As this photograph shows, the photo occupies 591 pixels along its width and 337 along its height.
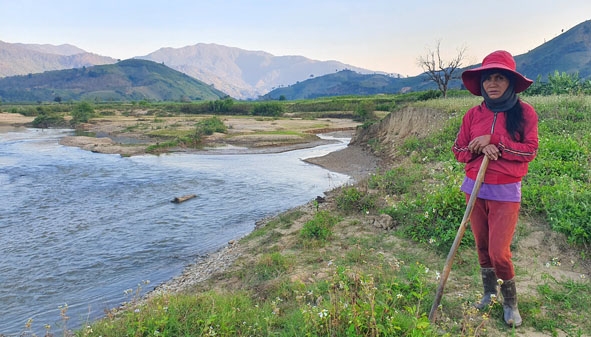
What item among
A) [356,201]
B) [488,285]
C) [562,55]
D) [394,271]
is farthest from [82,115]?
[562,55]

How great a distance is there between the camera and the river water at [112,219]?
809 centimetres

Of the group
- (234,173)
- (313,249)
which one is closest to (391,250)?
(313,249)

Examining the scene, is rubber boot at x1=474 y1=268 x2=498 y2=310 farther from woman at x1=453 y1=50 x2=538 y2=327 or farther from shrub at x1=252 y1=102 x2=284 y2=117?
shrub at x1=252 y1=102 x2=284 y2=117

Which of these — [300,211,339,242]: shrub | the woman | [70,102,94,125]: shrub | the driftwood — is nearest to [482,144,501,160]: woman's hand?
the woman

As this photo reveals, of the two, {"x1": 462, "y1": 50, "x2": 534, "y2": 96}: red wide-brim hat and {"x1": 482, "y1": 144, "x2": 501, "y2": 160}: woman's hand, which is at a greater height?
{"x1": 462, "y1": 50, "x2": 534, "y2": 96}: red wide-brim hat

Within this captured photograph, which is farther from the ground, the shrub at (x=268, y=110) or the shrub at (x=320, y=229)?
the shrub at (x=268, y=110)

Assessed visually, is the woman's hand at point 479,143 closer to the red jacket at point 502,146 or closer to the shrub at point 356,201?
the red jacket at point 502,146

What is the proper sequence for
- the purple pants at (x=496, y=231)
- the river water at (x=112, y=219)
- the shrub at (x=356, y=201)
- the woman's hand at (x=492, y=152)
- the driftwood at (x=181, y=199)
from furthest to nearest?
1. the driftwood at (x=181, y=199)
2. the shrub at (x=356, y=201)
3. the river water at (x=112, y=219)
4. the purple pants at (x=496, y=231)
5. the woman's hand at (x=492, y=152)

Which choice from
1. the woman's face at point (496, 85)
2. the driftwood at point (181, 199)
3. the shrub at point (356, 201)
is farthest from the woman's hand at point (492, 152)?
the driftwood at point (181, 199)

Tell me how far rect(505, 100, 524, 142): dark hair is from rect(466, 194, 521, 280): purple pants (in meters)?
0.70

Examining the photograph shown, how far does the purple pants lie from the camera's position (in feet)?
12.2

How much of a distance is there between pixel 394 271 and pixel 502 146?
2.97m

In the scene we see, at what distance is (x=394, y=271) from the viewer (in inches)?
227

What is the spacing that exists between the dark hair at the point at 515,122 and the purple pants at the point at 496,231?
0.70 meters
